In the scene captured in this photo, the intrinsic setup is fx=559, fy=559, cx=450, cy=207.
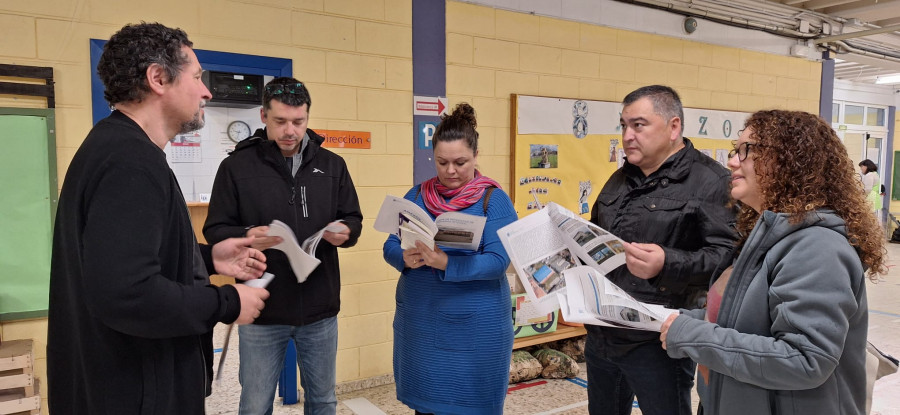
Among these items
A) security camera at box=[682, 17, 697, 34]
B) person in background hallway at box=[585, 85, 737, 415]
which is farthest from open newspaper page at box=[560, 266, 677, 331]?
security camera at box=[682, 17, 697, 34]

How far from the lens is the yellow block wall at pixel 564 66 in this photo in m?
3.91

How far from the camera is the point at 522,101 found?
4.12 metres

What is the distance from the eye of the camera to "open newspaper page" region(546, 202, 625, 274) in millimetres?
1617

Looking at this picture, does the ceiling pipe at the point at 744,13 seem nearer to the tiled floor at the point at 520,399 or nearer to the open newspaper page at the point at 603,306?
the tiled floor at the point at 520,399

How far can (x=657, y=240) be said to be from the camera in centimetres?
184

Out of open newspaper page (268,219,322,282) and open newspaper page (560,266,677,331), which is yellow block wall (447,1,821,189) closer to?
open newspaper page (268,219,322,282)

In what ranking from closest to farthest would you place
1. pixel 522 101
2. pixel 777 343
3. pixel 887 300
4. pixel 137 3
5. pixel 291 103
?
pixel 777 343, pixel 291 103, pixel 137 3, pixel 522 101, pixel 887 300

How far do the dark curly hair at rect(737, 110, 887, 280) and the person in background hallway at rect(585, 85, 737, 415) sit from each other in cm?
45

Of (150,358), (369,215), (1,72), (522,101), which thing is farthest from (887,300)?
(1,72)

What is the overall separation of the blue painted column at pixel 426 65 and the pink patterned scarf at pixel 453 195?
1544 millimetres

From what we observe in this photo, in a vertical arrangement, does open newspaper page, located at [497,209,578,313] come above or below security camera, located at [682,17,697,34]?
below

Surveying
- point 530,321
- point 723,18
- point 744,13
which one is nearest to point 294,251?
point 530,321

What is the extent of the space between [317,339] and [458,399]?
63cm

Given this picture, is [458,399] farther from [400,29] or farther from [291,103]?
[400,29]
